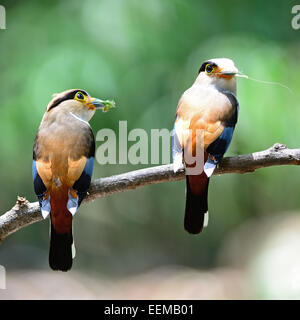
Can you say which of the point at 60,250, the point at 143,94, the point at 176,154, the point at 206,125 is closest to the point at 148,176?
the point at 176,154

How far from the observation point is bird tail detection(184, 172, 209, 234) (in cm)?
165

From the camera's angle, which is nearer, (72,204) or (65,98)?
(72,204)

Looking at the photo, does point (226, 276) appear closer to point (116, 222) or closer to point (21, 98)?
point (116, 222)

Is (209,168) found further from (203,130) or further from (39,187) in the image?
(39,187)

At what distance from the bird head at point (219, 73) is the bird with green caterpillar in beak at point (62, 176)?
322mm

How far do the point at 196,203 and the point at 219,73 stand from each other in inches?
16.5

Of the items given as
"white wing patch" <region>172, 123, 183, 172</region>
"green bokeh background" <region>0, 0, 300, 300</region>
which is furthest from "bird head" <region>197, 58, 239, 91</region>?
"green bokeh background" <region>0, 0, 300, 300</region>

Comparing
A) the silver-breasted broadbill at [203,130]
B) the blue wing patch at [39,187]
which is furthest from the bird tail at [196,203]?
the blue wing patch at [39,187]

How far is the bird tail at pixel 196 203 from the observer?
165cm

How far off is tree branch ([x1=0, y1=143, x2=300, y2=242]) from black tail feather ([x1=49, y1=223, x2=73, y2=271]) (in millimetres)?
134

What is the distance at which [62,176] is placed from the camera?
168cm

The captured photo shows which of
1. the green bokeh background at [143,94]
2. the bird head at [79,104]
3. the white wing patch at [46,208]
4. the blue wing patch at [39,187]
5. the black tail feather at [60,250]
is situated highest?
the green bokeh background at [143,94]

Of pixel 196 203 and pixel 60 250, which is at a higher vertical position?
pixel 196 203

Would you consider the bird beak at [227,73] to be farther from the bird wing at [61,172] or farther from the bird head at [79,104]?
the bird wing at [61,172]
